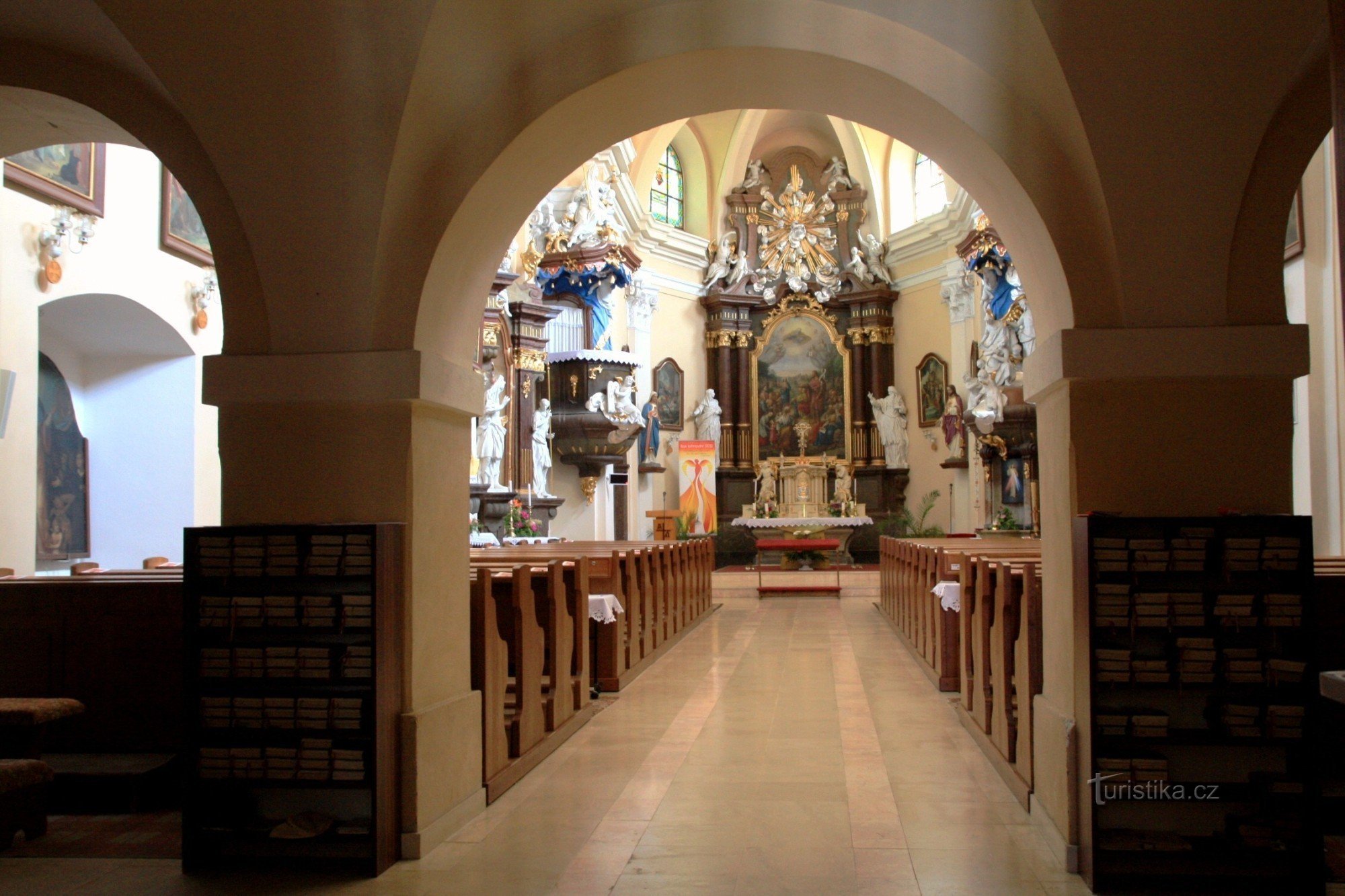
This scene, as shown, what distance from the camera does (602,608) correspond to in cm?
731

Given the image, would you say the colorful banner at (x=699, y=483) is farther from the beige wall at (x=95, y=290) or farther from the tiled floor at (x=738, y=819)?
the tiled floor at (x=738, y=819)

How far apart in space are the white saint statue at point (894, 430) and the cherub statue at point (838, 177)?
4.62 meters

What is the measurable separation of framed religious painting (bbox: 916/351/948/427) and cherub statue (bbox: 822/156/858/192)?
4.35 m

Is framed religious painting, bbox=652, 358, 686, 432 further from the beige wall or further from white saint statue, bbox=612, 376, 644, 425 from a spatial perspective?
the beige wall

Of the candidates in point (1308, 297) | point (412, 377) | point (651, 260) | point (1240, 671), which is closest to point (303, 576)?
point (412, 377)

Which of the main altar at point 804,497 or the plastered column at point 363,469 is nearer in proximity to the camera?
the plastered column at point 363,469

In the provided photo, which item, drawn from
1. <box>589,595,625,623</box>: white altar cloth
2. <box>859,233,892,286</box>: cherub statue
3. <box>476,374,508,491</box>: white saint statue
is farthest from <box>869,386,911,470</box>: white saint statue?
<box>589,595,625,623</box>: white altar cloth

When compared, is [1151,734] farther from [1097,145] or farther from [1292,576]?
[1097,145]

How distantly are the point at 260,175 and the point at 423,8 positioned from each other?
93cm

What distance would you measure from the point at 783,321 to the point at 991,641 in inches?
699

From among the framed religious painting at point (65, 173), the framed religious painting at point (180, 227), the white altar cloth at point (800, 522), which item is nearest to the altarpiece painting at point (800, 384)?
the white altar cloth at point (800, 522)

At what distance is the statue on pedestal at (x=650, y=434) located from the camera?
64.0ft

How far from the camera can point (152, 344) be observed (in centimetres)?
1052

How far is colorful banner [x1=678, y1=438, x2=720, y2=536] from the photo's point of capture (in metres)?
19.8
